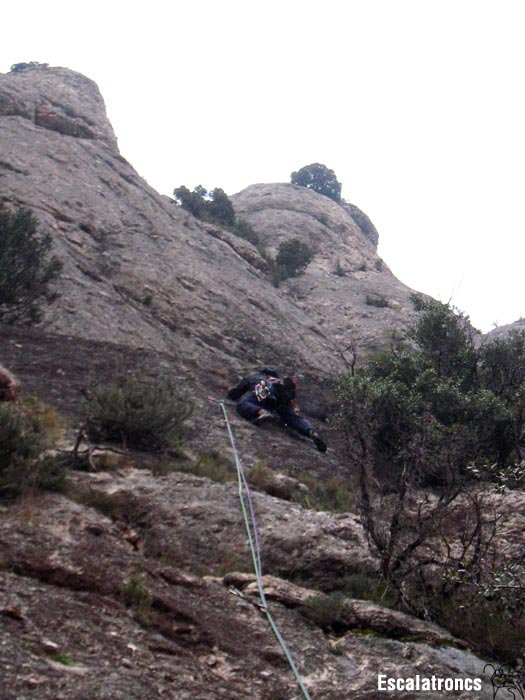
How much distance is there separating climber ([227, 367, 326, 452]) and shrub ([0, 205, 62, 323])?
373 centimetres

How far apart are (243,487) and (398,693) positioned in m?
3.44

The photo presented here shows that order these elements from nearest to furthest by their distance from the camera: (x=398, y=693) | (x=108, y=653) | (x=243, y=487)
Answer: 1. (x=108, y=653)
2. (x=398, y=693)
3. (x=243, y=487)

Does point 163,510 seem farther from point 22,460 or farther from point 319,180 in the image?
point 319,180

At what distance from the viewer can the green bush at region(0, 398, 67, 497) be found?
6535 millimetres

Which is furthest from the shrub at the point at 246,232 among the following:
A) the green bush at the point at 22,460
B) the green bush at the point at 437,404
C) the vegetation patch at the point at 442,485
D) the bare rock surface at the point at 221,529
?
the green bush at the point at 22,460

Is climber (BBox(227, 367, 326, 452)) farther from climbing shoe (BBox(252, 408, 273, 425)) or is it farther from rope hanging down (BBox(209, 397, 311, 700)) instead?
rope hanging down (BBox(209, 397, 311, 700))

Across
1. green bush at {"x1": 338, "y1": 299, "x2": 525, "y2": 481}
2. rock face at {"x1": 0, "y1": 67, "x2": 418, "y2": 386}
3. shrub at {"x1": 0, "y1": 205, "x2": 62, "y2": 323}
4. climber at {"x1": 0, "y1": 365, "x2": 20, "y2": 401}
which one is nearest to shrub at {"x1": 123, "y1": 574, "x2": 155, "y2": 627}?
green bush at {"x1": 338, "y1": 299, "x2": 525, "y2": 481}

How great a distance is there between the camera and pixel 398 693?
17.7 feet

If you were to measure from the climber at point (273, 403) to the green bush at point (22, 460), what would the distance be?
454 cm

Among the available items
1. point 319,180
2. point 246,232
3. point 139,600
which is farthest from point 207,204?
point 139,600

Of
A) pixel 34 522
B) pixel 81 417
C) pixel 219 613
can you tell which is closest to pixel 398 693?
pixel 219 613

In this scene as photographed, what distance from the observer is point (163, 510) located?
24.5ft

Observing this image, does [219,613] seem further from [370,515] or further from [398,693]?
[370,515]

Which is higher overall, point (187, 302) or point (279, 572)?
point (187, 302)
